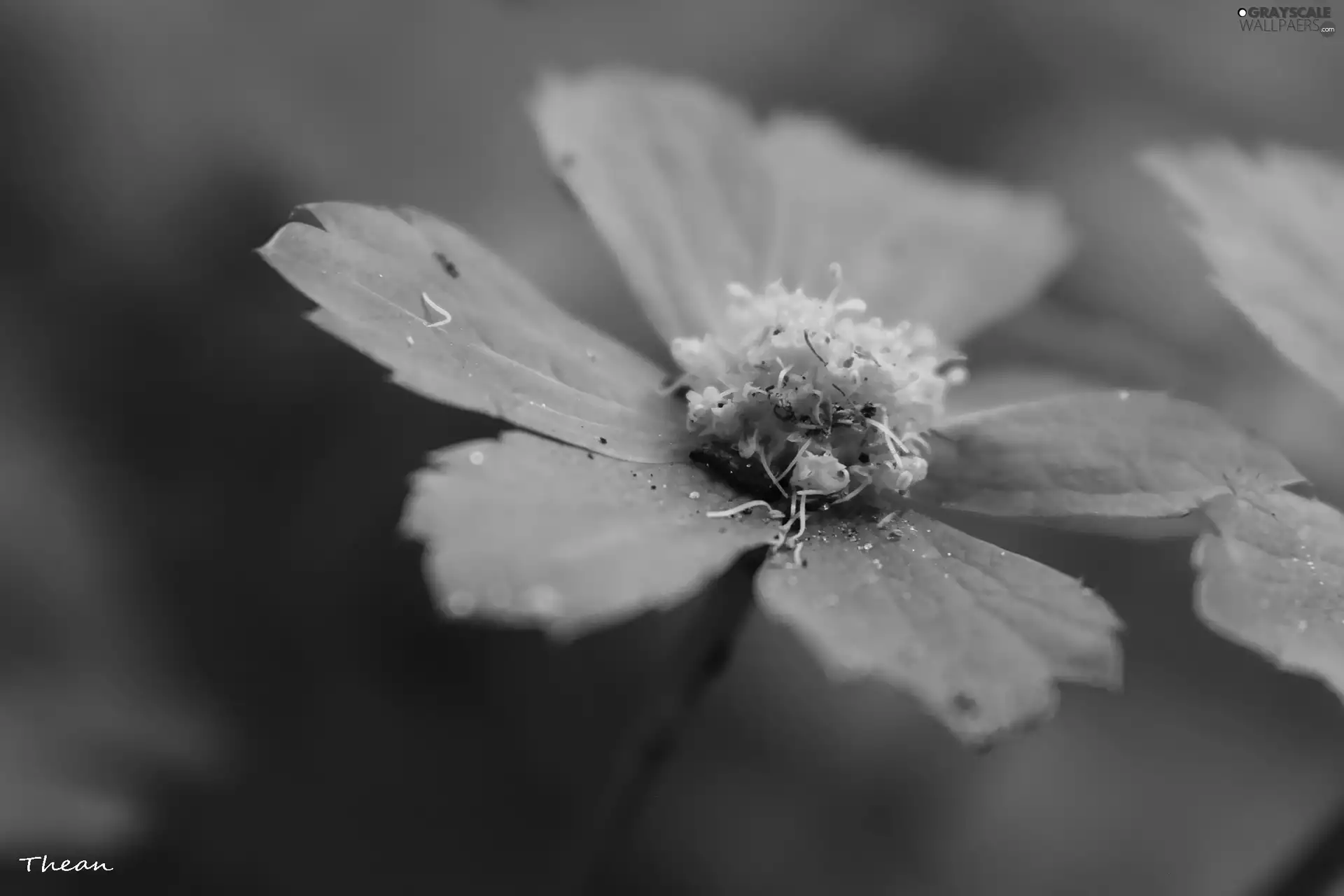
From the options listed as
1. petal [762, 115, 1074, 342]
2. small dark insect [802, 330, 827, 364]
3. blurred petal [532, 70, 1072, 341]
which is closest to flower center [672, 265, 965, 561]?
small dark insect [802, 330, 827, 364]

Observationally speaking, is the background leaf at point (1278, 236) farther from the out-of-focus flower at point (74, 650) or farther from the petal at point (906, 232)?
the out-of-focus flower at point (74, 650)

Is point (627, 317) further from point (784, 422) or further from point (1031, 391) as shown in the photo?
point (784, 422)

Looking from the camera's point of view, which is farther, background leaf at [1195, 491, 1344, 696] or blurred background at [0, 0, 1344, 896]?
blurred background at [0, 0, 1344, 896]

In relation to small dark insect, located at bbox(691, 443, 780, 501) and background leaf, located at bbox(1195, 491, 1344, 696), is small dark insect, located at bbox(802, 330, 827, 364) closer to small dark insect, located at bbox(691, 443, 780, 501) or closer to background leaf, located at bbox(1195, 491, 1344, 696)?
small dark insect, located at bbox(691, 443, 780, 501)

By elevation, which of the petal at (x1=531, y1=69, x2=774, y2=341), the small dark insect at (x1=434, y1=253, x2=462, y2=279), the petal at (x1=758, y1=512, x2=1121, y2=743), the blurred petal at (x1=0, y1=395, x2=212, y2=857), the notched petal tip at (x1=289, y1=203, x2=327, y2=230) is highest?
the petal at (x1=531, y1=69, x2=774, y2=341)

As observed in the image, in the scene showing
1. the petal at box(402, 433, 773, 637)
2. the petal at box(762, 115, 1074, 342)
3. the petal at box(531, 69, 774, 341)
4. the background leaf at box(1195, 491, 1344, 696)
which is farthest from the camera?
the petal at box(762, 115, 1074, 342)

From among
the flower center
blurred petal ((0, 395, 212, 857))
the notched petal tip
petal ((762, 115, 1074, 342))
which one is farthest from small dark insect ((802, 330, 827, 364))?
blurred petal ((0, 395, 212, 857))

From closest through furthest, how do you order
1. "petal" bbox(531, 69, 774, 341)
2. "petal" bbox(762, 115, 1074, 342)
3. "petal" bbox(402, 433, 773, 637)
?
"petal" bbox(402, 433, 773, 637) < "petal" bbox(531, 69, 774, 341) < "petal" bbox(762, 115, 1074, 342)

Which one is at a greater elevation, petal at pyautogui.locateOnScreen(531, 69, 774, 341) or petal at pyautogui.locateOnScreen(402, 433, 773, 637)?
petal at pyautogui.locateOnScreen(531, 69, 774, 341)
